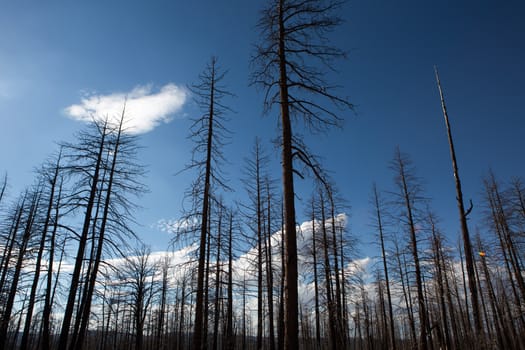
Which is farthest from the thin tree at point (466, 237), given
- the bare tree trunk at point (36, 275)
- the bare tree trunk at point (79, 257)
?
the bare tree trunk at point (36, 275)

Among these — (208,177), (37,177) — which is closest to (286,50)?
(208,177)

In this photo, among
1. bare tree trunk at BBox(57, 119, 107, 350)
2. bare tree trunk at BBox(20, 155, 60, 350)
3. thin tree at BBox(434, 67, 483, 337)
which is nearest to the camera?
thin tree at BBox(434, 67, 483, 337)

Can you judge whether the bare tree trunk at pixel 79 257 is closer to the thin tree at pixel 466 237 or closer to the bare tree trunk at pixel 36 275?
the bare tree trunk at pixel 36 275

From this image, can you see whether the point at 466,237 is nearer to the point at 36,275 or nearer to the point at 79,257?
the point at 79,257

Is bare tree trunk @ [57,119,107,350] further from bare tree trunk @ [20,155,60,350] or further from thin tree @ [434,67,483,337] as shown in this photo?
thin tree @ [434,67,483,337]

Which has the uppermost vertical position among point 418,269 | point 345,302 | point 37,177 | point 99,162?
point 37,177

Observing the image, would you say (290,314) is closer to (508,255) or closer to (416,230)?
(416,230)

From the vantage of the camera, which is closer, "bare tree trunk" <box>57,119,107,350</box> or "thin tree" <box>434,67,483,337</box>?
"thin tree" <box>434,67,483,337</box>

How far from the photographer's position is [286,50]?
7.48 m

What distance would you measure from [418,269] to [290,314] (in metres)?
14.6

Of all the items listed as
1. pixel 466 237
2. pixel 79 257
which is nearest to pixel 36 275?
pixel 79 257

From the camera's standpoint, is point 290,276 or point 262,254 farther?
point 262,254

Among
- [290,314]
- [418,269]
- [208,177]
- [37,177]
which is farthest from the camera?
[37,177]

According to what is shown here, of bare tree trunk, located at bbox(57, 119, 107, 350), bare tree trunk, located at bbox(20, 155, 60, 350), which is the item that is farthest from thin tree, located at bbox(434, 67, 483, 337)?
bare tree trunk, located at bbox(20, 155, 60, 350)
